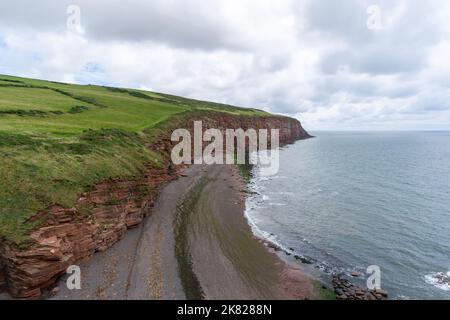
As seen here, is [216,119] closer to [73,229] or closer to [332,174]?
[332,174]

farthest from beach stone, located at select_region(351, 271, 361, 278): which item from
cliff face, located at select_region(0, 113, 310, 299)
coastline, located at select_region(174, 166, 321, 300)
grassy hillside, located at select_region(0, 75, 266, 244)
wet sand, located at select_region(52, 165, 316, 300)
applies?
grassy hillside, located at select_region(0, 75, 266, 244)

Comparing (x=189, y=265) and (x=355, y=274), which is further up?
(x=189, y=265)

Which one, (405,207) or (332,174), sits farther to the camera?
(332,174)

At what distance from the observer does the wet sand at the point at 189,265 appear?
74.7 ft

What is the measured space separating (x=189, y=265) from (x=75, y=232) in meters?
9.86

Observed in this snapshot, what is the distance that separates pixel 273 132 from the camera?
155m

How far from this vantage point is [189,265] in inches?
1038

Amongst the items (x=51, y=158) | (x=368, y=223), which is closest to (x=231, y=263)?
(x=51, y=158)

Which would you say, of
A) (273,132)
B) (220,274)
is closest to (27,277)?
(220,274)

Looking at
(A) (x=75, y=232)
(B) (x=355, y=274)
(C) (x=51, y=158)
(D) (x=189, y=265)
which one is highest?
(C) (x=51, y=158)

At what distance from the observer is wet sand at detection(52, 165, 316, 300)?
897 inches

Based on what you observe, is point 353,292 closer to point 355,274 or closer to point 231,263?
point 355,274

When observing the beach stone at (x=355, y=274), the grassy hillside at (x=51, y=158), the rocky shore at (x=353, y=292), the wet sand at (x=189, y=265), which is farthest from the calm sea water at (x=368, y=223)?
the grassy hillside at (x=51, y=158)
